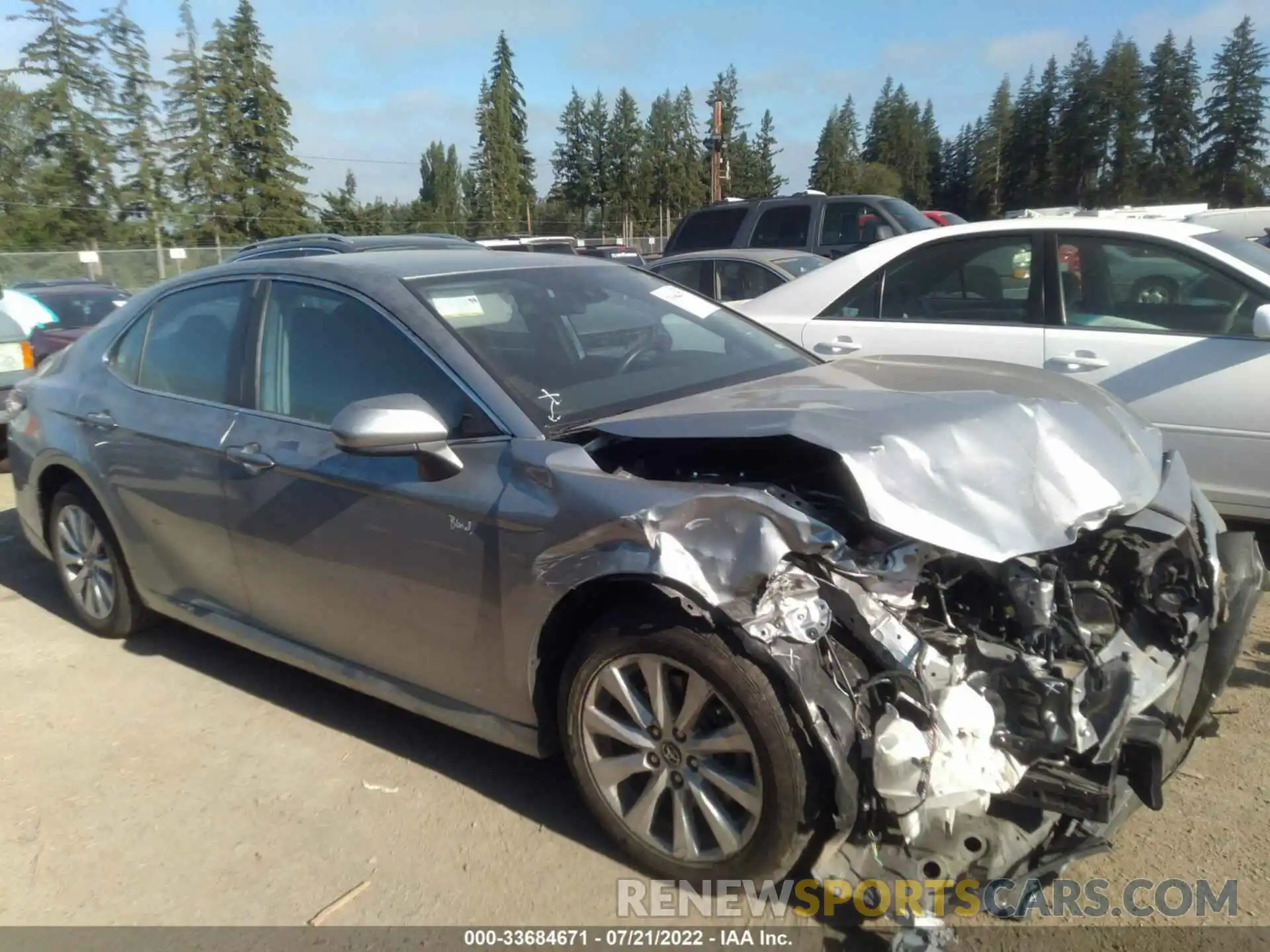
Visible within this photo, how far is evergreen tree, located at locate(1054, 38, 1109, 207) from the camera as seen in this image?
249 feet

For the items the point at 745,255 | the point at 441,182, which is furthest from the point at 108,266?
the point at 441,182

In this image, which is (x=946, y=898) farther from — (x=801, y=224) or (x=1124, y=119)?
(x=1124, y=119)

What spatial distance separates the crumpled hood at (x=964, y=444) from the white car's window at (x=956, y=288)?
7.12ft

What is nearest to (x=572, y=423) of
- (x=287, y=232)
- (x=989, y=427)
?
(x=989, y=427)

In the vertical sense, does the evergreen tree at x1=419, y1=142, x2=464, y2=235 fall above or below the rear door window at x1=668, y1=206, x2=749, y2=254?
above

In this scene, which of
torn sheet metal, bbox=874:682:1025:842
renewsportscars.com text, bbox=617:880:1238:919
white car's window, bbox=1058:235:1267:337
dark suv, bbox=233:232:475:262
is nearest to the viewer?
torn sheet metal, bbox=874:682:1025:842

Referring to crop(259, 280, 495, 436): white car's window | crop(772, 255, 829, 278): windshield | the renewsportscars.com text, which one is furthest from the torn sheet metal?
crop(772, 255, 829, 278): windshield

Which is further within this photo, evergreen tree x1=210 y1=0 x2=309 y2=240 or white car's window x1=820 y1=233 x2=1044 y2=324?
evergreen tree x1=210 y1=0 x2=309 y2=240

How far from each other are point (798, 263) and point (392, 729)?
7.02 m

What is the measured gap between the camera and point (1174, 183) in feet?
236

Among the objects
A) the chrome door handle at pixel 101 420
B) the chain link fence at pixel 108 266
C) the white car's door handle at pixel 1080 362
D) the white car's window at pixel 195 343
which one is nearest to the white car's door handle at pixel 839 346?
the white car's door handle at pixel 1080 362

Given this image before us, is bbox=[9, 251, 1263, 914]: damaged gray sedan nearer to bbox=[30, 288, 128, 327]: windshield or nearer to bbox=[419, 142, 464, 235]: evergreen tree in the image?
bbox=[30, 288, 128, 327]: windshield

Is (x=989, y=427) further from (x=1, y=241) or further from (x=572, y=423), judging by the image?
(x=1, y=241)

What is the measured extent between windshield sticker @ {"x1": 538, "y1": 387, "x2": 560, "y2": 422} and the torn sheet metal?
4.25 ft
